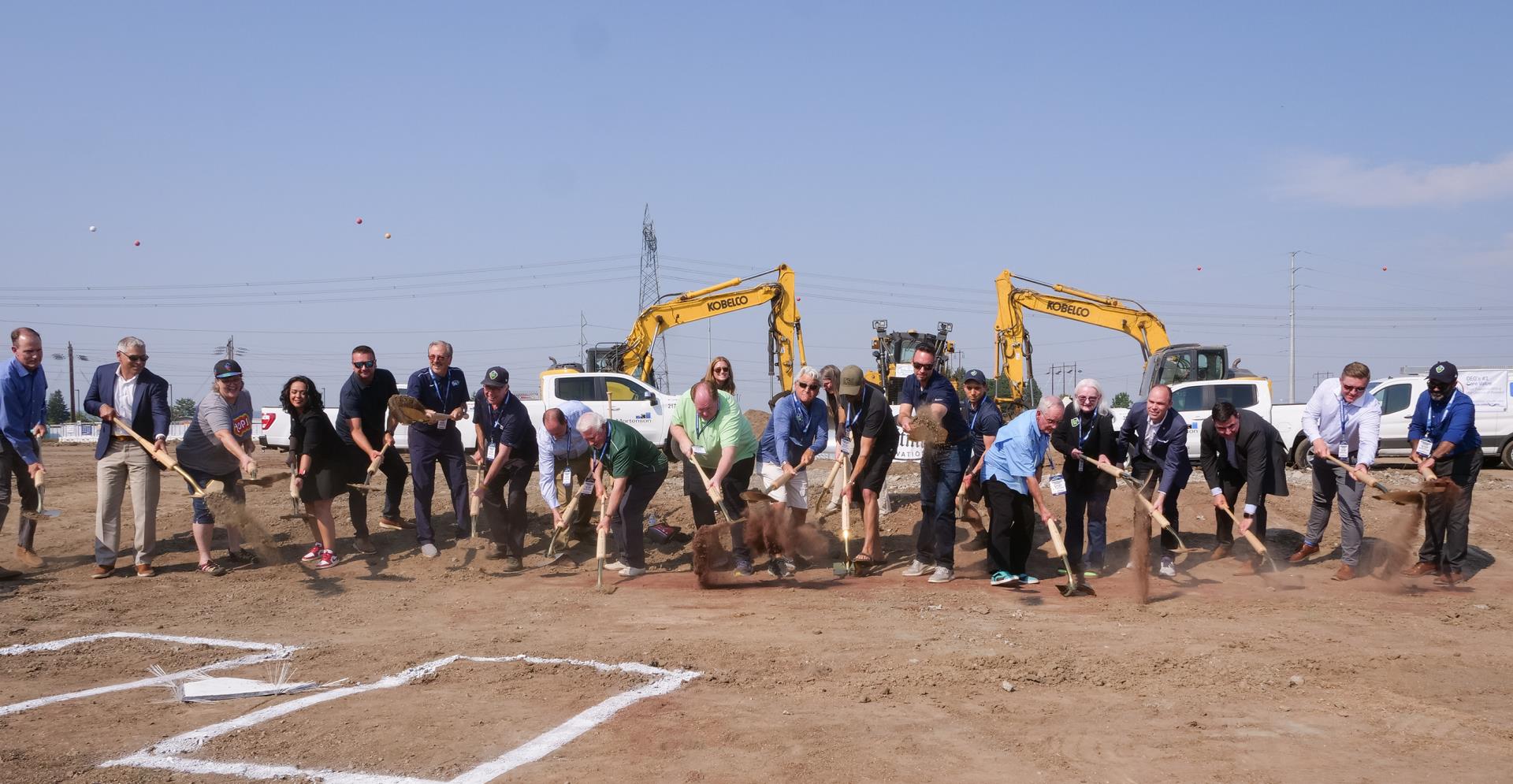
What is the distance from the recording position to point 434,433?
9.61 meters

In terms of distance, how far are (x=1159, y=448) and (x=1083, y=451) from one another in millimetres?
800

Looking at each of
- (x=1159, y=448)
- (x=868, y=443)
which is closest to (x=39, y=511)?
(x=868, y=443)

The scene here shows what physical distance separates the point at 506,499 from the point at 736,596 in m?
2.55

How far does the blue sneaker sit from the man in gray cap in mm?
917

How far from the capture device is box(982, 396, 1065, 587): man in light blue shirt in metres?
8.04

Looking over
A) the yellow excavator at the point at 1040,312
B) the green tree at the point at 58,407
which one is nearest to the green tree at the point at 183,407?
the green tree at the point at 58,407

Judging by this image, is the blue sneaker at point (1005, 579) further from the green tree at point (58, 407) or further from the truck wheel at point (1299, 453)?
the green tree at point (58, 407)

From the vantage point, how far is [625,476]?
8.35 meters

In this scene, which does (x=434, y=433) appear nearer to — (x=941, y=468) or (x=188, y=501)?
(x=941, y=468)

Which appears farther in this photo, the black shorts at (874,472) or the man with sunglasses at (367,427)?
the man with sunglasses at (367,427)

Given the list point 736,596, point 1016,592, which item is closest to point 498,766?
→ point 736,596

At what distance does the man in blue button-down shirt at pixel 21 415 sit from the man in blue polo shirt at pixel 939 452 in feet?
23.2

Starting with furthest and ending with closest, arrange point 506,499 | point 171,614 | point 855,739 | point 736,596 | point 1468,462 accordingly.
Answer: point 506,499 < point 1468,462 < point 736,596 < point 171,614 < point 855,739

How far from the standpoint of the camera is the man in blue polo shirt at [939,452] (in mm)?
8562
